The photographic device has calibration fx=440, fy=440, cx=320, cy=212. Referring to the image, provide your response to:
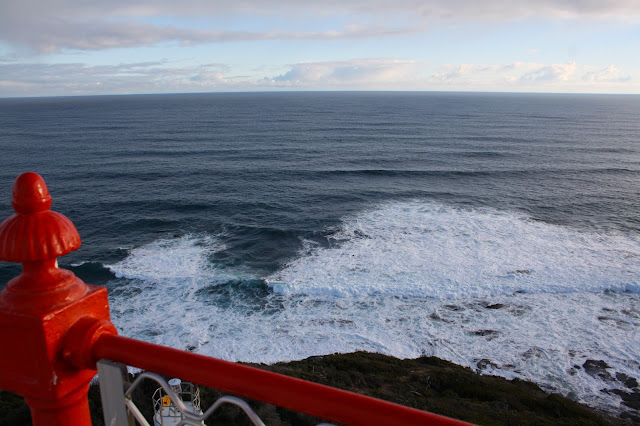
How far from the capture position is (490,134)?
78.9 m

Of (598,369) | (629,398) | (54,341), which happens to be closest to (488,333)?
(598,369)

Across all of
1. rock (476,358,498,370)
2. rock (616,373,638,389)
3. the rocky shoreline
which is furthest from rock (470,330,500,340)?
rock (616,373,638,389)

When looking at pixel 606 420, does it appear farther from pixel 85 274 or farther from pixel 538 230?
pixel 85 274

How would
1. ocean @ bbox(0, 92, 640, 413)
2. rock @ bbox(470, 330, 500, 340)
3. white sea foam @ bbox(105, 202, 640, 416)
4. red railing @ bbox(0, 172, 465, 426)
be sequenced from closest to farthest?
red railing @ bbox(0, 172, 465, 426) < white sea foam @ bbox(105, 202, 640, 416) < ocean @ bbox(0, 92, 640, 413) < rock @ bbox(470, 330, 500, 340)

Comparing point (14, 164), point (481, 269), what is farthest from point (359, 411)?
point (14, 164)

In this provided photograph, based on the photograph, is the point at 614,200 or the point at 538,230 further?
the point at 614,200

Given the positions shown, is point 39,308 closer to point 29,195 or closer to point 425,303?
point 29,195

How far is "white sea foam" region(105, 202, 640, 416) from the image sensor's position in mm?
17109

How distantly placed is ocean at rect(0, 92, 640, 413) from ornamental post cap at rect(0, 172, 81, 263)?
15.9 metres

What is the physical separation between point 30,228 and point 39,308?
315 mm

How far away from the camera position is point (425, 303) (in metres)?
20.7

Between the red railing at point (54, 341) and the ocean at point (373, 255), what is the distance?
1568cm

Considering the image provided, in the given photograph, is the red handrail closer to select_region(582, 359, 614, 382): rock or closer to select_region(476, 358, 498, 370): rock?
select_region(476, 358, 498, 370): rock

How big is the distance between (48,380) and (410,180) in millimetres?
43556
